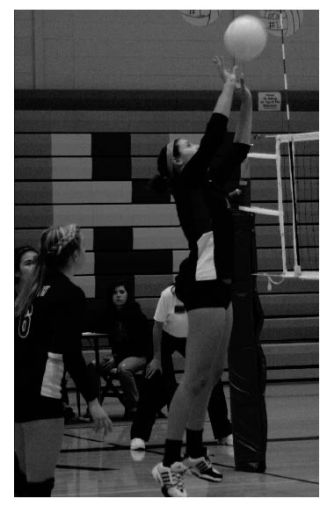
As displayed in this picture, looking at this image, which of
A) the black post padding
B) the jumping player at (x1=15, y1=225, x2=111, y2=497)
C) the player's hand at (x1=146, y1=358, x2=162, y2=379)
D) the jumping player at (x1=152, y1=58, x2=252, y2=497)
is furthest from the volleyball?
the player's hand at (x1=146, y1=358, x2=162, y2=379)

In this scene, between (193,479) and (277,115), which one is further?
(277,115)

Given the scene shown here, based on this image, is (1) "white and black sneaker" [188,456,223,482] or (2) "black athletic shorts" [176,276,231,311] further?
(1) "white and black sneaker" [188,456,223,482]

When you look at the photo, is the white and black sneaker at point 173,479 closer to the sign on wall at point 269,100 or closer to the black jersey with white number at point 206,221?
the black jersey with white number at point 206,221

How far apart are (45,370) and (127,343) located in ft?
20.4

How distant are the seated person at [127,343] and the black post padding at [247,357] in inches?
146

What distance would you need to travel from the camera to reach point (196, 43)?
12914 millimetres

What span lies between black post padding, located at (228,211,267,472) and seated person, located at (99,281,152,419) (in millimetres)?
3698

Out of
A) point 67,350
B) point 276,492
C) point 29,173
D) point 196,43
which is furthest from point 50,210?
point 67,350

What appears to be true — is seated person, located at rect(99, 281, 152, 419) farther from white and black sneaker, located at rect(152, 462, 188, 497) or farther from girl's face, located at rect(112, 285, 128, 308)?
white and black sneaker, located at rect(152, 462, 188, 497)

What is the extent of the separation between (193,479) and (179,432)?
1.19 metres

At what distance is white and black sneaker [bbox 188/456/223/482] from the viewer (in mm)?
5523

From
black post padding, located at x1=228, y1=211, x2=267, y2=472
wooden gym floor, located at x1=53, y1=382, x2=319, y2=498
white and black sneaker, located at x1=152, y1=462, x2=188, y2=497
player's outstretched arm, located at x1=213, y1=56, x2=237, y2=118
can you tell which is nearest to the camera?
player's outstretched arm, located at x1=213, y1=56, x2=237, y2=118

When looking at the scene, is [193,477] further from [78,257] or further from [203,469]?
[78,257]
